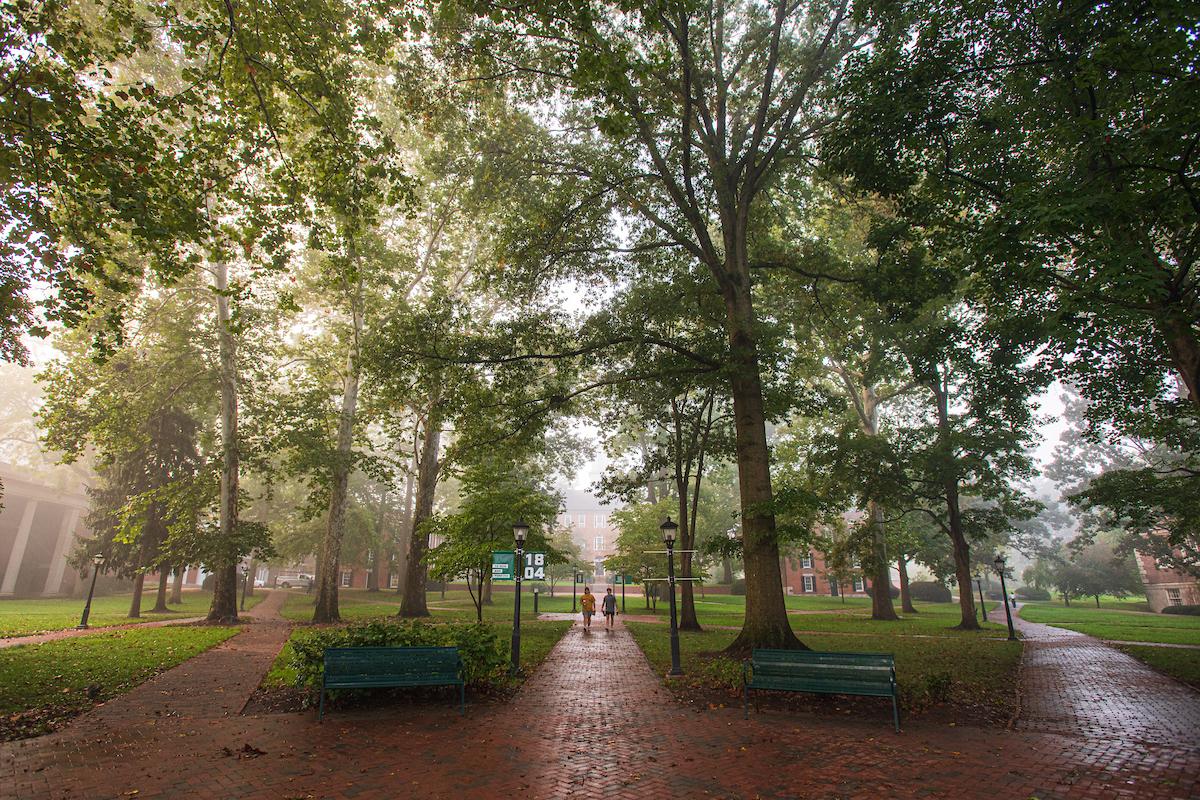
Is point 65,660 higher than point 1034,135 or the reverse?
the reverse

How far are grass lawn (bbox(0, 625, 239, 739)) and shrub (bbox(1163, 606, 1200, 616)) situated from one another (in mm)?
54470

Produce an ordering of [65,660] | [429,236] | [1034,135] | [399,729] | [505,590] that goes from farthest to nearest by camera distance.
→ [505,590]
[429,236]
[65,660]
[1034,135]
[399,729]

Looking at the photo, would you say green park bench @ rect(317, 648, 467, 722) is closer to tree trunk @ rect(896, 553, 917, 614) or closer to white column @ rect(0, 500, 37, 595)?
tree trunk @ rect(896, 553, 917, 614)

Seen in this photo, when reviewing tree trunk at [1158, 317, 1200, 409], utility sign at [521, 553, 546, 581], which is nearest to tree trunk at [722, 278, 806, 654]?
utility sign at [521, 553, 546, 581]

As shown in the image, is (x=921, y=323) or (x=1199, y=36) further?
(x=921, y=323)

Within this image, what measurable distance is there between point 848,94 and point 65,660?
19.1 m

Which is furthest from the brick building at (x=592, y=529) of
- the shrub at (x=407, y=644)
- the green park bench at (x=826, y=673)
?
the green park bench at (x=826, y=673)

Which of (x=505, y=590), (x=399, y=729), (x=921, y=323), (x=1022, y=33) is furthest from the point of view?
(x=505, y=590)

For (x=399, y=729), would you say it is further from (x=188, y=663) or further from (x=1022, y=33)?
(x=1022, y=33)

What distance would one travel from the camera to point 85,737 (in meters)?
6.52

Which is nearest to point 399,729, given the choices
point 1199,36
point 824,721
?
point 824,721

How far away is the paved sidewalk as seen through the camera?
23.4 ft

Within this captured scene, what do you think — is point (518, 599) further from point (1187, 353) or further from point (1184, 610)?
point (1184, 610)

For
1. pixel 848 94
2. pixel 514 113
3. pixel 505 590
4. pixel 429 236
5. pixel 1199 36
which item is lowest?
pixel 505 590
